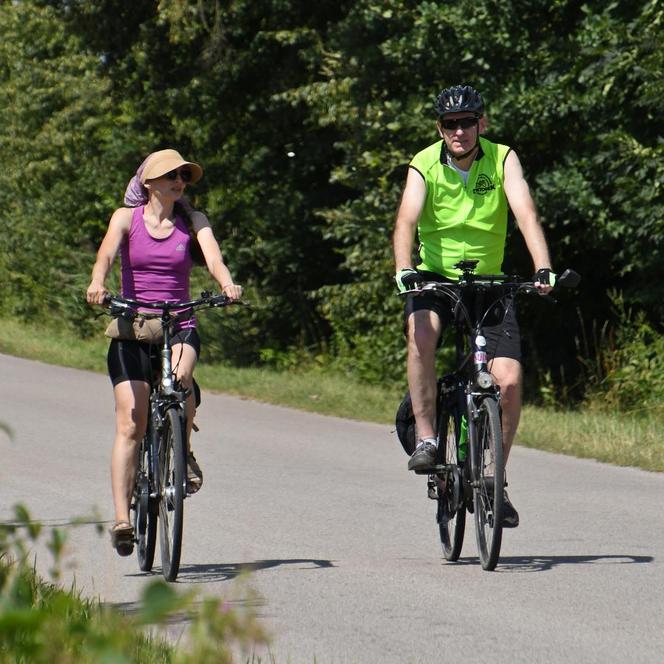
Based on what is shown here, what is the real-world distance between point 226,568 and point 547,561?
4.57ft

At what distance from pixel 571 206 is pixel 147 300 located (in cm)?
924

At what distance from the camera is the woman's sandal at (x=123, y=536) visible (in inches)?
244

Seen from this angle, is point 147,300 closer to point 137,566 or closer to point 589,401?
point 137,566

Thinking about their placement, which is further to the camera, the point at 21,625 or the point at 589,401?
the point at 589,401

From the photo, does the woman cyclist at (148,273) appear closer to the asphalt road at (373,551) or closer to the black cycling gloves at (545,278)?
the asphalt road at (373,551)

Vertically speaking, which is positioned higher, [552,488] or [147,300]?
[147,300]

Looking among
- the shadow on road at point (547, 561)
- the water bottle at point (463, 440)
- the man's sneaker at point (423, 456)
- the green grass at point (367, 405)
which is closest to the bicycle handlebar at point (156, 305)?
the man's sneaker at point (423, 456)

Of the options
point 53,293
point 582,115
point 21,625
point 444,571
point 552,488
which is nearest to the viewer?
point 21,625

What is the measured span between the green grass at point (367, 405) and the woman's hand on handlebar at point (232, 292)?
14.9ft

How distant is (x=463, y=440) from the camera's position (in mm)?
6590

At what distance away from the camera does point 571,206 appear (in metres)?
15.1

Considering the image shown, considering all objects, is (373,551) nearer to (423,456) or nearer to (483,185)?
(423,456)

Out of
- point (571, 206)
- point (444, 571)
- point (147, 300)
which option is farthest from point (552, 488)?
point (571, 206)

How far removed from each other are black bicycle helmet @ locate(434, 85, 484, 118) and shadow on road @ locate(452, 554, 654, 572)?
6.35 ft
